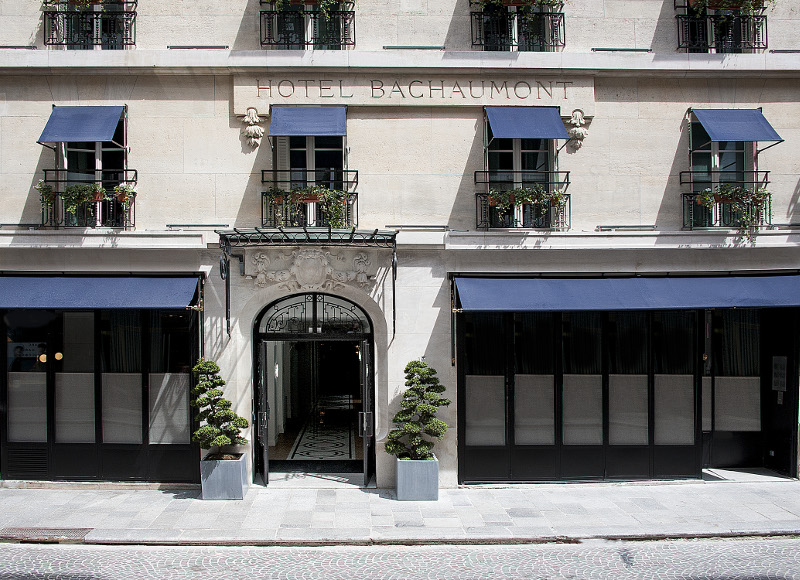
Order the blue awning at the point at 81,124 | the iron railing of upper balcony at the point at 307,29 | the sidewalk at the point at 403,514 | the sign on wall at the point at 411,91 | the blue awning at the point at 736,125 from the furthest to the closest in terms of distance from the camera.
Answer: the iron railing of upper balcony at the point at 307,29, the sign on wall at the point at 411,91, the blue awning at the point at 736,125, the blue awning at the point at 81,124, the sidewalk at the point at 403,514

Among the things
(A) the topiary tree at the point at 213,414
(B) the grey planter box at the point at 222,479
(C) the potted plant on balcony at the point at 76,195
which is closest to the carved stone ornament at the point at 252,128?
(C) the potted plant on balcony at the point at 76,195

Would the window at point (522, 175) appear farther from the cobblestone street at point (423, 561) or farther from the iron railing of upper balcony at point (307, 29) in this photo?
the cobblestone street at point (423, 561)

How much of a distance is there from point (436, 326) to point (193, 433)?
5.28 m

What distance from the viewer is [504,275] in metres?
11.9

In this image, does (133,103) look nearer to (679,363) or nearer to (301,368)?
(301,368)

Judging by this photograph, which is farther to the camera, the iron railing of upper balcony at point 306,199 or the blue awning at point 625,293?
the iron railing of upper balcony at point 306,199

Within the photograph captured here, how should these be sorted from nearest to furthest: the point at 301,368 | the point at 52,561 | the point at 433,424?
the point at 52,561
the point at 433,424
the point at 301,368

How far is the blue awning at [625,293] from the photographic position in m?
11.1

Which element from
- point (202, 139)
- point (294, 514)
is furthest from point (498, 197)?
point (294, 514)

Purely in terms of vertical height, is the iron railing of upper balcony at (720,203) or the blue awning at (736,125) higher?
the blue awning at (736,125)

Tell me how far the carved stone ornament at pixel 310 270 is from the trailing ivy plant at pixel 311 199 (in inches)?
25.8

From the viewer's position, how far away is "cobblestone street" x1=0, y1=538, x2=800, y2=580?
8.05 metres

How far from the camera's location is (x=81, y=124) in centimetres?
1123

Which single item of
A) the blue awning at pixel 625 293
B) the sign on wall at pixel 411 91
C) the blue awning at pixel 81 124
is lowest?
the blue awning at pixel 625 293
